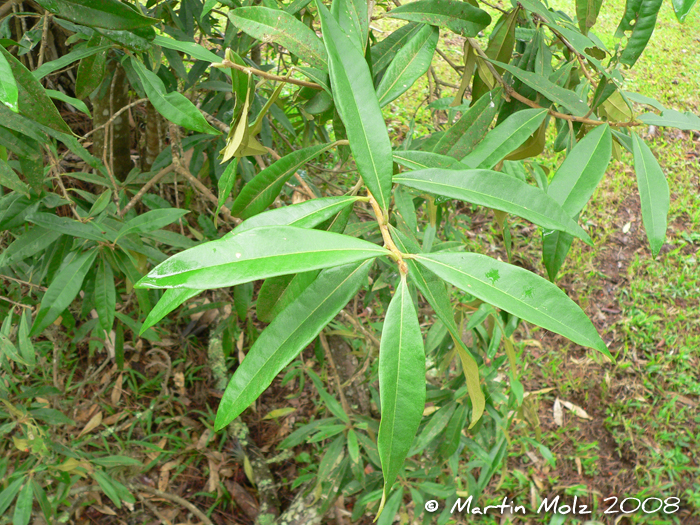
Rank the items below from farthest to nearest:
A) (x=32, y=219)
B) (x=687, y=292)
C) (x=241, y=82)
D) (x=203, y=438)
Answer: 1. (x=687, y=292)
2. (x=203, y=438)
3. (x=32, y=219)
4. (x=241, y=82)

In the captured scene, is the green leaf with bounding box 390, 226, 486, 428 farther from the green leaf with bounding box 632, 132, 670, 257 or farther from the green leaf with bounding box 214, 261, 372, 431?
the green leaf with bounding box 632, 132, 670, 257

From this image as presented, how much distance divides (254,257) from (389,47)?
487mm

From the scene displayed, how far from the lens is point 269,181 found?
60cm

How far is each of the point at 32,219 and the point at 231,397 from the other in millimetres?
677

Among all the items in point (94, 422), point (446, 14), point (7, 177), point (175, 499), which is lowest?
point (175, 499)

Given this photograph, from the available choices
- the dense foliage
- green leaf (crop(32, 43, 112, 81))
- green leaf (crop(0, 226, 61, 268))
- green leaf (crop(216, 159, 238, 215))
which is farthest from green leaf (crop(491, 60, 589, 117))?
green leaf (crop(0, 226, 61, 268))

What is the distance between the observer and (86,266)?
3.06ft

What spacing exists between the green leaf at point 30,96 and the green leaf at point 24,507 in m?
1.09

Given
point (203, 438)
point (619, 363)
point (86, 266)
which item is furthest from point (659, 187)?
point (619, 363)

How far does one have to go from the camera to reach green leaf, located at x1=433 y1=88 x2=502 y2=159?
2.14ft

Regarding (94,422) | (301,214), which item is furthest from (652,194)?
(94,422)

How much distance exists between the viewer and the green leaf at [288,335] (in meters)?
0.43

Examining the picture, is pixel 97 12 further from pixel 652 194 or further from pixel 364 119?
pixel 652 194

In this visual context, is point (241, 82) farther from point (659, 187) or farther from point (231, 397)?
point (659, 187)
